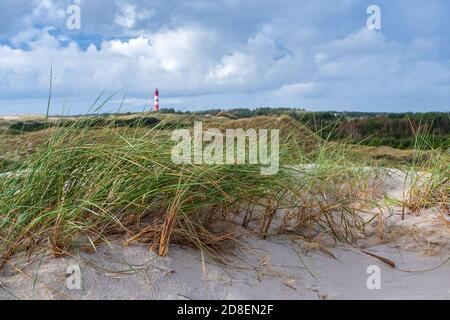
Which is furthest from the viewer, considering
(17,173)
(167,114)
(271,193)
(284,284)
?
(167,114)

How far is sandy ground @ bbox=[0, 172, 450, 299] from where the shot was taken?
6.73 feet

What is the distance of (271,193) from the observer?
2.85 m

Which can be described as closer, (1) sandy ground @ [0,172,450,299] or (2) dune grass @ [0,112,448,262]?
(1) sandy ground @ [0,172,450,299]

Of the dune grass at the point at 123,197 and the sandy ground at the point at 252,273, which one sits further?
the dune grass at the point at 123,197

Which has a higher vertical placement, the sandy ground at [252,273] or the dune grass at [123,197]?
the dune grass at [123,197]

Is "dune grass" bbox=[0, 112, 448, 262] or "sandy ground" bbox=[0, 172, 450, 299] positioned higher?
"dune grass" bbox=[0, 112, 448, 262]

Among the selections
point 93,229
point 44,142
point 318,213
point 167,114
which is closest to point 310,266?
point 318,213

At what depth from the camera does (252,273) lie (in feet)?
7.50

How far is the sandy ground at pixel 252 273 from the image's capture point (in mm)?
2051

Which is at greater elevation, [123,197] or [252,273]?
[123,197]

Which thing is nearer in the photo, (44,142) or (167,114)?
(44,142)

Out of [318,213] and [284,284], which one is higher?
[318,213]

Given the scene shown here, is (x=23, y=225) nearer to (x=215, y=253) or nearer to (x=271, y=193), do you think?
(x=215, y=253)

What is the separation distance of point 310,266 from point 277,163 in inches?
22.9
